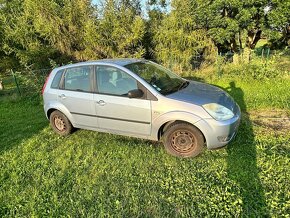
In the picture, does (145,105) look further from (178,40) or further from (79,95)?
(178,40)

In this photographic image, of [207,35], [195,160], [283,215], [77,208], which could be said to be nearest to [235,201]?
[283,215]

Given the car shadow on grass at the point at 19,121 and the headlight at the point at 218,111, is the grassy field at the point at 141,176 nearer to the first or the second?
the car shadow on grass at the point at 19,121

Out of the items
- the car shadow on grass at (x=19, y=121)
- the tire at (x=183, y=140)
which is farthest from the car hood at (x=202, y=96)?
the car shadow on grass at (x=19, y=121)

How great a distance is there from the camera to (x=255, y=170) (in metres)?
3.57

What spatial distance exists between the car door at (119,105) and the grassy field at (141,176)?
1.32 ft

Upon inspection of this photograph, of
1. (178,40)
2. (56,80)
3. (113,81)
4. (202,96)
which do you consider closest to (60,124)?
(56,80)

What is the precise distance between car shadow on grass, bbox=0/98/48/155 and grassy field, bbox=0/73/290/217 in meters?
0.07

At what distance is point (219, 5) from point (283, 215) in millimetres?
15069

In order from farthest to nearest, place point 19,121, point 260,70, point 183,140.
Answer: point 260,70
point 19,121
point 183,140

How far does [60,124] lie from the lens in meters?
5.43

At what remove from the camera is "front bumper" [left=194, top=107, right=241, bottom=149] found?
3.84 m

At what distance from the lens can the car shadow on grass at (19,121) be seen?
5531 millimetres

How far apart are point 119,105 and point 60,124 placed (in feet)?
5.88

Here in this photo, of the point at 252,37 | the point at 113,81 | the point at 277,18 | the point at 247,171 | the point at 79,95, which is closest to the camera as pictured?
the point at 247,171
